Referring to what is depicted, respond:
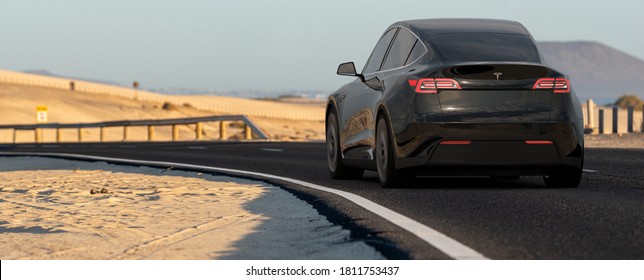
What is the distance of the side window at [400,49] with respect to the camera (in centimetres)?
1245

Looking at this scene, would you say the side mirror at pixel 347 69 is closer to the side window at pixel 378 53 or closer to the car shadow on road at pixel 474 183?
the side window at pixel 378 53

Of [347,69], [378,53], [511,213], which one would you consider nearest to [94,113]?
[378,53]

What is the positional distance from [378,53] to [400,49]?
2.99ft

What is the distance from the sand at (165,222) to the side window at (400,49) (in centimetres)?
188

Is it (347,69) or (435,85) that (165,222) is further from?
(347,69)

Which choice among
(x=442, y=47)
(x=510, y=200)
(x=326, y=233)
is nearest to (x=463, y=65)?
(x=442, y=47)

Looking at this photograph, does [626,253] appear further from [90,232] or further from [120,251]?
[90,232]

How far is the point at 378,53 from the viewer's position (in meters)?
13.6

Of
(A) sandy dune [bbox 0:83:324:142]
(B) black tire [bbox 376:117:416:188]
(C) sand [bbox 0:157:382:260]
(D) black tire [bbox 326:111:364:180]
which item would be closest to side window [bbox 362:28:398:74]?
(D) black tire [bbox 326:111:364:180]

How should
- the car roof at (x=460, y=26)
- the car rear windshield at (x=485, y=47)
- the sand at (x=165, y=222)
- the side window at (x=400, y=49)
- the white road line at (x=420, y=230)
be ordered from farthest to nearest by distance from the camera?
the side window at (x=400, y=49) → the car roof at (x=460, y=26) → the car rear windshield at (x=485, y=47) → the sand at (x=165, y=222) → the white road line at (x=420, y=230)

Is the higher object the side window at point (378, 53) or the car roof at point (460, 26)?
the car roof at point (460, 26)

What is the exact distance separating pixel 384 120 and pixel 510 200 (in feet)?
6.31

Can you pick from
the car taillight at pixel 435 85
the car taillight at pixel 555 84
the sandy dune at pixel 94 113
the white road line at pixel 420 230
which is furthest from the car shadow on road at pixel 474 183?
the sandy dune at pixel 94 113

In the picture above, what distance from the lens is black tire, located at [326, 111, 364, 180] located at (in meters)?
14.3
